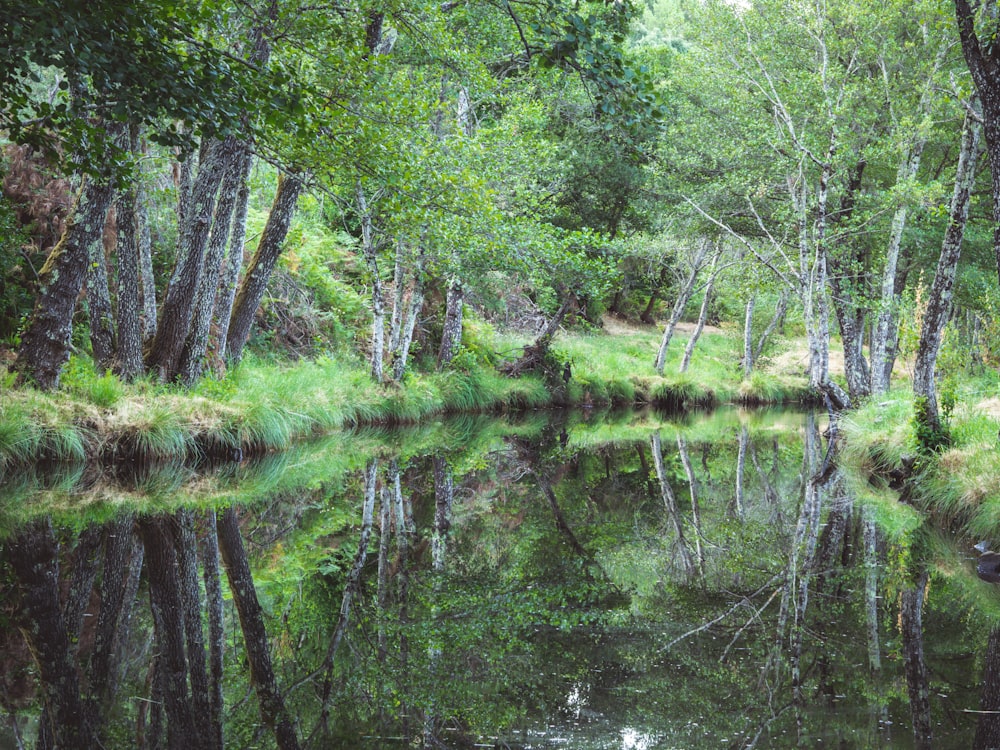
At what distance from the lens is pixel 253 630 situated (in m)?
4.60

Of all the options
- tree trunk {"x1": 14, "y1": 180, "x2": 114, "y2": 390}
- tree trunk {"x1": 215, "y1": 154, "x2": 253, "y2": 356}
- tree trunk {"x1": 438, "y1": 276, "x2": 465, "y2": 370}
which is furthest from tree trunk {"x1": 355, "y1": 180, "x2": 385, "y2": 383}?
tree trunk {"x1": 14, "y1": 180, "x2": 114, "y2": 390}

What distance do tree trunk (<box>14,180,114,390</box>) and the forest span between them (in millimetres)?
38

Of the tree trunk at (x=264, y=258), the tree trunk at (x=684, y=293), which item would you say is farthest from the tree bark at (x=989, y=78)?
the tree trunk at (x=684, y=293)

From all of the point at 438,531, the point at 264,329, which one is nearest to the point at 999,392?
the point at 438,531

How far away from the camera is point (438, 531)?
7547 mm

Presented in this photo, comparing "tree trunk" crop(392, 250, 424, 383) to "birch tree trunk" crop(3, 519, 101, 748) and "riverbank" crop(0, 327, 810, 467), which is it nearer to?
"riverbank" crop(0, 327, 810, 467)

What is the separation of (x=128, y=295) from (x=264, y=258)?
2057mm

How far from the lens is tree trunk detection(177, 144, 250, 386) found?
10.1m

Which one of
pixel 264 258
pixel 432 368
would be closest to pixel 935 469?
pixel 264 258

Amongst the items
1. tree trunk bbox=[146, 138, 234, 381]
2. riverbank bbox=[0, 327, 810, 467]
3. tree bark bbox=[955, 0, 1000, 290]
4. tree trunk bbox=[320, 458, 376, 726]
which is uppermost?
tree bark bbox=[955, 0, 1000, 290]

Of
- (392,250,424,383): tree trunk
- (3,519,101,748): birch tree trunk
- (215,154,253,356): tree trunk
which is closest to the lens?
(3,519,101,748): birch tree trunk

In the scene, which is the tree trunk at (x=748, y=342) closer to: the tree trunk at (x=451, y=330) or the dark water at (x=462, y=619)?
the tree trunk at (x=451, y=330)

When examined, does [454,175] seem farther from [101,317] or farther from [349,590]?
[349,590]

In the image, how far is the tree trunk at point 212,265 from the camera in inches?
398
